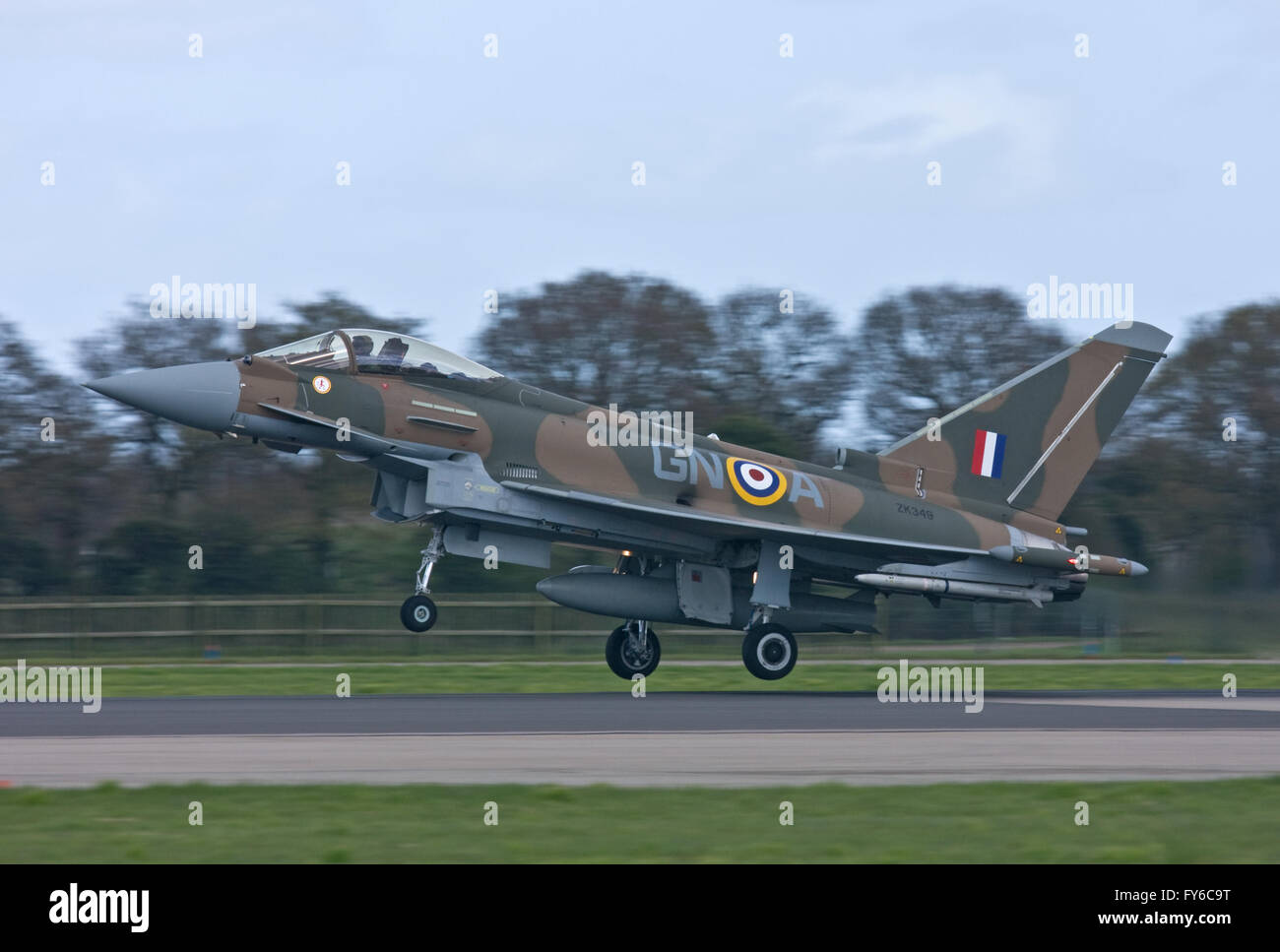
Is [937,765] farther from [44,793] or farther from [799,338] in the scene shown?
[799,338]

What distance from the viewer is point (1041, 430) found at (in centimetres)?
1975

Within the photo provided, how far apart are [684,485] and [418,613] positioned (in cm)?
405

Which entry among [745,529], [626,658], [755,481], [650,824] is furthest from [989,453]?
[650,824]

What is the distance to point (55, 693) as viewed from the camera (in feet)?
55.5

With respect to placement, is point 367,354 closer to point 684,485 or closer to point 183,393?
point 183,393

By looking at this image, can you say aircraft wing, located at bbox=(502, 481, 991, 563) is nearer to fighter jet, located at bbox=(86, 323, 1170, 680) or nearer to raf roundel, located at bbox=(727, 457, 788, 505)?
fighter jet, located at bbox=(86, 323, 1170, 680)

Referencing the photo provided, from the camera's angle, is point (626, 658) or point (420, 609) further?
point (626, 658)

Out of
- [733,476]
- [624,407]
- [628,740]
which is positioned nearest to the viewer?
[628,740]

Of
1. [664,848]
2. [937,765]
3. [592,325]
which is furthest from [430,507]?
[592,325]

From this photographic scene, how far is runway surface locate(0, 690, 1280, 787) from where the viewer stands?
1016 centimetres

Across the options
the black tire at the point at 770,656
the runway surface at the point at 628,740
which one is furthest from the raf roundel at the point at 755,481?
the runway surface at the point at 628,740

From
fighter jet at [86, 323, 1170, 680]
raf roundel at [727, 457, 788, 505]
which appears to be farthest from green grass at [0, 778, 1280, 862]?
raf roundel at [727, 457, 788, 505]

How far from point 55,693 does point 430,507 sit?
5.00m

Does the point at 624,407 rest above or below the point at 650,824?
above
